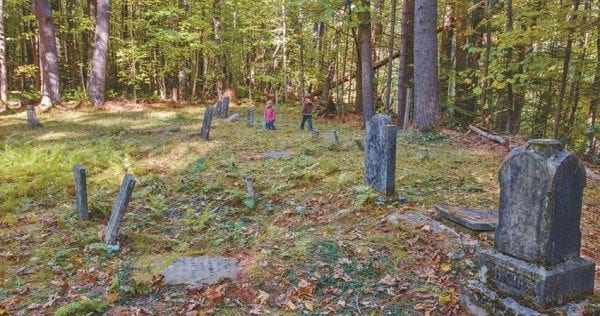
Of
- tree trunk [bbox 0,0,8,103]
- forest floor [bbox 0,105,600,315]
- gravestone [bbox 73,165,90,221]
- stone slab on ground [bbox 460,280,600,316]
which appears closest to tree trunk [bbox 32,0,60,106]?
tree trunk [bbox 0,0,8,103]

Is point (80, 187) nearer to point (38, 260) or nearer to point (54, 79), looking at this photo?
point (38, 260)

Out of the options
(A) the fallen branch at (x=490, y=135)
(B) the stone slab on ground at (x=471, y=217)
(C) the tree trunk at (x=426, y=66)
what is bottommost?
(B) the stone slab on ground at (x=471, y=217)

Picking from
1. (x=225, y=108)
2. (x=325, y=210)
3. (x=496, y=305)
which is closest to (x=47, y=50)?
(x=225, y=108)

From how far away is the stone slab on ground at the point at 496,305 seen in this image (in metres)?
3.57

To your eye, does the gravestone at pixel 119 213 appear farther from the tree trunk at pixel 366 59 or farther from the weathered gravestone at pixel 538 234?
the tree trunk at pixel 366 59

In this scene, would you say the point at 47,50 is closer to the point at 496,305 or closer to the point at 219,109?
the point at 219,109

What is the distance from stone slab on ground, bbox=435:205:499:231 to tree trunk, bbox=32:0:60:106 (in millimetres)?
22174

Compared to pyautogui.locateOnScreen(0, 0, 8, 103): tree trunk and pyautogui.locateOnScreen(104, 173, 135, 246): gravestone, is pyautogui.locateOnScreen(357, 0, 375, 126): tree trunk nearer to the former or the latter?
pyautogui.locateOnScreen(104, 173, 135, 246): gravestone

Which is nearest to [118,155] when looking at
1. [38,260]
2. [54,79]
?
[38,260]

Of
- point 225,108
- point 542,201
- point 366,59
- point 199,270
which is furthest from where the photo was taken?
point 225,108

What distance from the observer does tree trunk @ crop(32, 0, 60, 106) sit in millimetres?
21016

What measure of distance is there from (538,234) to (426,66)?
9972mm

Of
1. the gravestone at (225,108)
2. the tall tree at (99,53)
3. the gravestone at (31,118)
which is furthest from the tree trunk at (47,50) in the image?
the gravestone at (225,108)

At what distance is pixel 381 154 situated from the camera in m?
6.98
